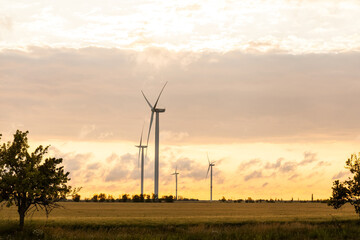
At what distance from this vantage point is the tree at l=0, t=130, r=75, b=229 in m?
49.1

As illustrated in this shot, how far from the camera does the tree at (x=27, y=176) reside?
161 feet

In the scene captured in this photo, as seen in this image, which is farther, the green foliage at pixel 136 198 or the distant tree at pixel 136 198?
the distant tree at pixel 136 198

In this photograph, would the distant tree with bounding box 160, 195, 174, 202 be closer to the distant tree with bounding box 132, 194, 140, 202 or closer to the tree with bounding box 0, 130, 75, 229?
the distant tree with bounding box 132, 194, 140, 202

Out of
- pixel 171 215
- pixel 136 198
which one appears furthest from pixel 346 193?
pixel 136 198

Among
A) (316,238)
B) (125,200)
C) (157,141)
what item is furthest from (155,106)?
(316,238)

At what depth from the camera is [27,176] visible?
49.0 metres

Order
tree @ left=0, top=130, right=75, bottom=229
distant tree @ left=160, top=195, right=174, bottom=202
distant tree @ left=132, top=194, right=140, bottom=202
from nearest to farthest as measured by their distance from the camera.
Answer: tree @ left=0, top=130, right=75, bottom=229
distant tree @ left=132, top=194, right=140, bottom=202
distant tree @ left=160, top=195, right=174, bottom=202

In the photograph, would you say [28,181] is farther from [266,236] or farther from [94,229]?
[266,236]

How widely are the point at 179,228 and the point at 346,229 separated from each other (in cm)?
1755

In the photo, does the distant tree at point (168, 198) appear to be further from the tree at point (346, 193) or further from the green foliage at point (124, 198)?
the tree at point (346, 193)

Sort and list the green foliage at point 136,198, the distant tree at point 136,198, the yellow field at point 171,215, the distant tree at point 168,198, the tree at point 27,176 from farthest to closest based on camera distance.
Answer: the distant tree at point 168,198 → the distant tree at point 136,198 → the green foliage at point 136,198 → the yellow field at point 171,215 → the tree at point 27,176

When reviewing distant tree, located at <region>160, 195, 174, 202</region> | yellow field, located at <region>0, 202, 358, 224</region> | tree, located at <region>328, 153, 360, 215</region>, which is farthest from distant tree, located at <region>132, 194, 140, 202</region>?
tree, located at <region>328, 153, 360, 215</region>

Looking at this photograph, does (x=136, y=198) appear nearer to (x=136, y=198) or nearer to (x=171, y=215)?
(x=136, y=198)

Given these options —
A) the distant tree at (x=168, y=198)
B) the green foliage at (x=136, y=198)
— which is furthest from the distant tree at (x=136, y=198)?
the distant tree at (x=168, y=198)
